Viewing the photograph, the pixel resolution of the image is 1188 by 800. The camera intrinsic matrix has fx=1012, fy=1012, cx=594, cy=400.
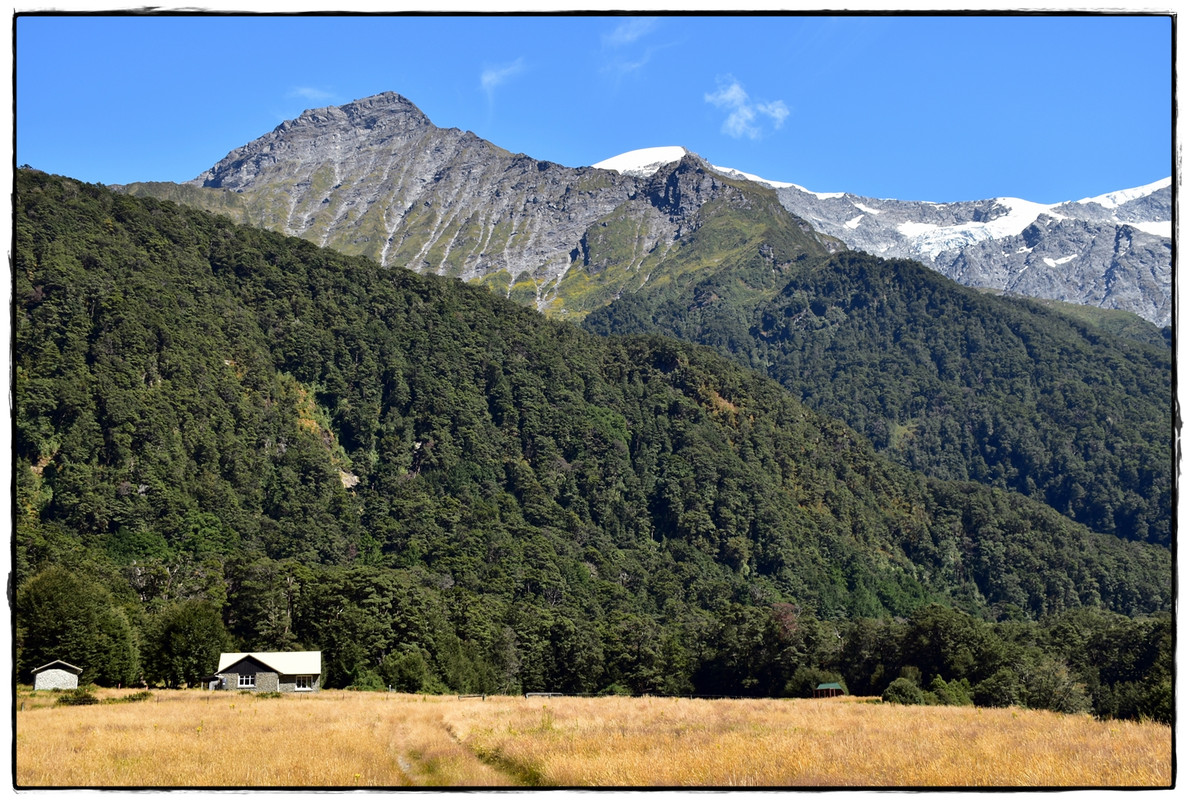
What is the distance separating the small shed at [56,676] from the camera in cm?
4669

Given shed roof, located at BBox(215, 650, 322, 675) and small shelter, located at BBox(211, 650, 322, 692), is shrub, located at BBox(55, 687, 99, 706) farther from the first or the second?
shed roof, located at BBox(215, 650, 322, 675)

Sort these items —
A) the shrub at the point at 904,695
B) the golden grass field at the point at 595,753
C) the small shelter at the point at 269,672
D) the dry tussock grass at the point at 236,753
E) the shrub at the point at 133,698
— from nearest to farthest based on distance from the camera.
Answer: the golden grass field at the point at 595,753, the dry tussock grass at the point at 236,753, the shrub at the point at 133,698, the small shelter at the point at 269,672, the shrub at the point at 904,695

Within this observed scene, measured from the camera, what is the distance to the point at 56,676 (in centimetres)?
4934

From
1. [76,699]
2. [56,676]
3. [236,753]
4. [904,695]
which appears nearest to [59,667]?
[56,676]

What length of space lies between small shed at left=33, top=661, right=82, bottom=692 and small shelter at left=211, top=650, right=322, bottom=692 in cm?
2083

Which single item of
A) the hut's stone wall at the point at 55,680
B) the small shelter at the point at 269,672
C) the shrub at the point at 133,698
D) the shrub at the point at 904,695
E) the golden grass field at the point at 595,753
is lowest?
the shrub at the point at 904,695

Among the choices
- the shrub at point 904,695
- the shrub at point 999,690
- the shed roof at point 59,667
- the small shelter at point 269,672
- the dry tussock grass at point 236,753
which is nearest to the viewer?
the dry tussock grass at point 236,753

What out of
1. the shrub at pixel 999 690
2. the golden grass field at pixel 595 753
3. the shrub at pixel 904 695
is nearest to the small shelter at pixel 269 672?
the golden grass field at pixel 595 753

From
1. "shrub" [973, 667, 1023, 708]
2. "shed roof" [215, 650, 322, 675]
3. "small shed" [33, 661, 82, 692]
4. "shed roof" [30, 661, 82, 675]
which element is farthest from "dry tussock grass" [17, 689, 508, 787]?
"shrub" [973, 667, 1023, 708]

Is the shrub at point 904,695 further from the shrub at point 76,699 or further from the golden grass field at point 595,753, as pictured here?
the shrub at point 76,699

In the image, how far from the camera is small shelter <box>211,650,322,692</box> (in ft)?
238

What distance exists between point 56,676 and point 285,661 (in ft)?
96.9

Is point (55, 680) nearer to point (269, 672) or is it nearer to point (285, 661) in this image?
point (269, 672)

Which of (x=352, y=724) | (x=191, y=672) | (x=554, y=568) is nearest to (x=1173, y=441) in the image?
(x=352, y=724)
